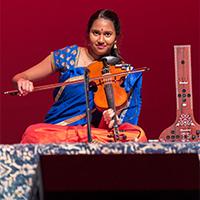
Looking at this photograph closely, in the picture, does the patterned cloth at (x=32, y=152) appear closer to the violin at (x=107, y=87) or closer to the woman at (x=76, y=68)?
the violin at (x=107, y=87)

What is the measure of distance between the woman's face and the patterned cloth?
1065 mm

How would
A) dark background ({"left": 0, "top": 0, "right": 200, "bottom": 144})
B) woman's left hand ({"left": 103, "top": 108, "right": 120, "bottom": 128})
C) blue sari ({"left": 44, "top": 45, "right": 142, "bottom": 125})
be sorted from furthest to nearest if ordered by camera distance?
dark background ({"left": 0, "top": 0, "right": 200, "bottom": 144}) < blue sari ({"left": 44, "top": 45, "right": 142, "bottom": 125}) < woman's left hand ({"left": 103, "top": 108, "right": 120, "bottom": 128})

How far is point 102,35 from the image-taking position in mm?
2471

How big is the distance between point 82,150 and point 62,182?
120 mm

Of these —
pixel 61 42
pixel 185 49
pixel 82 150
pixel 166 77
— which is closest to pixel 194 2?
pixel 166 77

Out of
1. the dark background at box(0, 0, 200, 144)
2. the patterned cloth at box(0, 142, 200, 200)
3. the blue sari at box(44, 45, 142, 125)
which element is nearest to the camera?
the patterned cloth at box(0, 142, 200, 200)

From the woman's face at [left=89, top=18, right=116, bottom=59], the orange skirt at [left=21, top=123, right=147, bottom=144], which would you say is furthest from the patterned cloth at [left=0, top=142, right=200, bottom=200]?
the woman's face at [left=89, top=18, right=116, bottom=59]

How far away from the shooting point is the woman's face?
8.11ft

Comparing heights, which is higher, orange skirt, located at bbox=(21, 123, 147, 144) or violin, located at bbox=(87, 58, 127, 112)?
violin, located at bbox=(87, 58, 127, 112)

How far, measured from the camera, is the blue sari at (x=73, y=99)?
8.10 ft

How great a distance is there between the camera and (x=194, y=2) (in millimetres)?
3129

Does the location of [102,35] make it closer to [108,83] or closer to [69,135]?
[108,83]

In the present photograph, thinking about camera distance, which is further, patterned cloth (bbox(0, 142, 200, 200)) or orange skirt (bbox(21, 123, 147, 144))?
orange skirt (bbox(21, 123, 147, 144))

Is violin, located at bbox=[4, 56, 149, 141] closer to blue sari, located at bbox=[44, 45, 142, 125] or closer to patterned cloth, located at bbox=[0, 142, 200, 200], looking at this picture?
blue sari, located at bbox=[44, 45, 142, 125]
